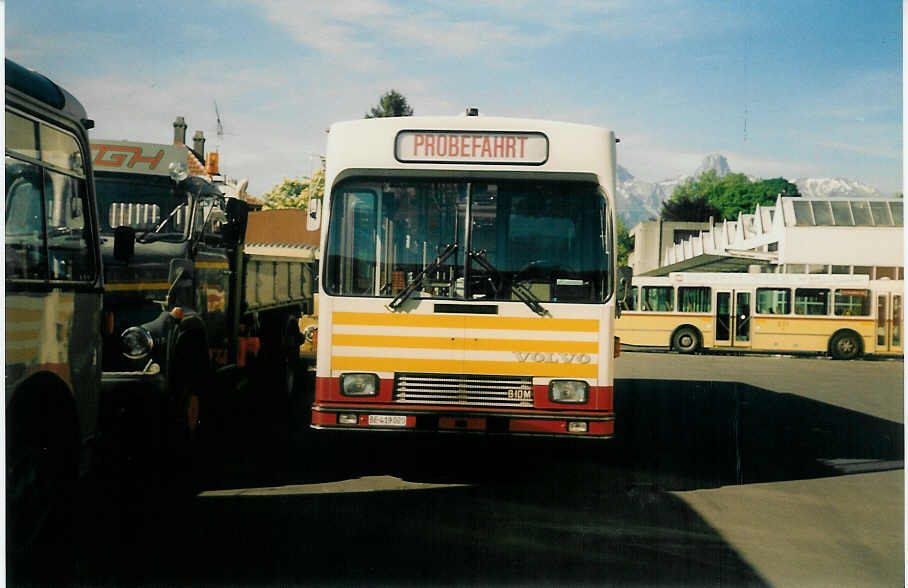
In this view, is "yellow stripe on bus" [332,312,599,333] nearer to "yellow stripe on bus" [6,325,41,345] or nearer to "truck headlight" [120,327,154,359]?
"truck headlight" [120,327,154,359]

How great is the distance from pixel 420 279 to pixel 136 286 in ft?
7.75

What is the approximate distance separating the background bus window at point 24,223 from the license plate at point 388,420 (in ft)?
9.46

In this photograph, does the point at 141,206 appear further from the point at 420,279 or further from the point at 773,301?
the point at 773,301

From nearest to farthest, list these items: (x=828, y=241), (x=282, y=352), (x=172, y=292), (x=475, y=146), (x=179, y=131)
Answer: (x=475, y=146) < (x=172, y=292) < (x=179, y=131) < (x=282, y=352) < (x=828, y=241)

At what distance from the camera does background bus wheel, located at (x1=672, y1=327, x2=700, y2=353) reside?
2823 centimetres

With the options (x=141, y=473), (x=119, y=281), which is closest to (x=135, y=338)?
(x=119, y=281)

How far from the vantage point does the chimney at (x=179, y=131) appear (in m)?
8.00

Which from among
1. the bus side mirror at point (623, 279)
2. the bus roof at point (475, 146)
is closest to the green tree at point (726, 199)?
the bus side mirror at point (623, 279)

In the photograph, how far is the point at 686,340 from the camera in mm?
28344

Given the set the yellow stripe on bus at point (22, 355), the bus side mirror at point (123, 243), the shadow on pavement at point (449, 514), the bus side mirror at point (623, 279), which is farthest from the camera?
the bus side mirror at point (623, 279)

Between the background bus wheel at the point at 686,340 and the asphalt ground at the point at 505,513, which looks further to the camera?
the background bus wheel at the point at 686,340

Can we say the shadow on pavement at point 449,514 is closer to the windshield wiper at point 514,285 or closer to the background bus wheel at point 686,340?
the windshield wiper at point 514,285

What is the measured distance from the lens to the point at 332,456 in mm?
8656

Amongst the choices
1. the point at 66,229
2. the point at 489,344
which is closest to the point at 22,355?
the point at 66,229
